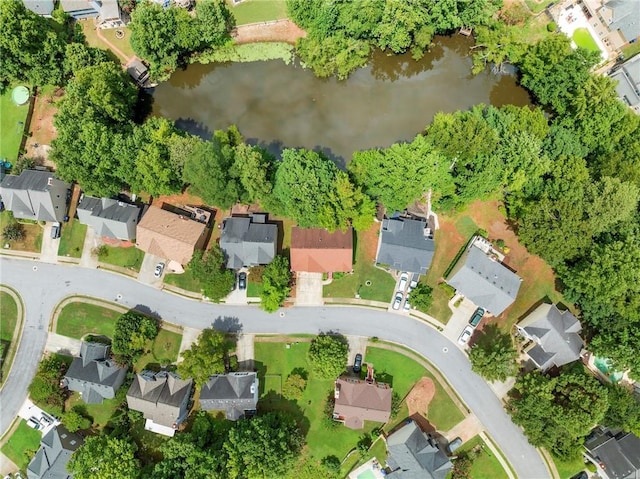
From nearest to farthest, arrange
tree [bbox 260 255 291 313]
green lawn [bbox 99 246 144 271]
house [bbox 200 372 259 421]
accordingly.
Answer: house [bbox 200 372 259 421] < tree [bbox 260 255 291 313] < green lawn [bbox 99 246 144 271]

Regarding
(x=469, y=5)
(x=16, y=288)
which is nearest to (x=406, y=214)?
(x=469, y=5)

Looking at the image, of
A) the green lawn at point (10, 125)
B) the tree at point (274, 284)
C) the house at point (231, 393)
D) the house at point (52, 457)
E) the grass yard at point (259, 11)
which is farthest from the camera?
the grass yard at point (259, 11)

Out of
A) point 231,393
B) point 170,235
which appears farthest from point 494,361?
point 170,235

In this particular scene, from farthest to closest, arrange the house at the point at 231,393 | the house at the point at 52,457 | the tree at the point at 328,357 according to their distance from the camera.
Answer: the house at the point at 52,457 < the house at the point at 231,393 < the tree at the point at 328,357

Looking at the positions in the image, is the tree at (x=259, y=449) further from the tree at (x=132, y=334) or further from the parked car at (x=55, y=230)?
the parked car at (x=55, y=230)

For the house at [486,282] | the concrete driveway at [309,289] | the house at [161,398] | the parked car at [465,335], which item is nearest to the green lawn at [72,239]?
the house at [161,398]

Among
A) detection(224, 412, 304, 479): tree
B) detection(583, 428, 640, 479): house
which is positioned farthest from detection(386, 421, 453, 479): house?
detection(583, 428, 640, 479): house

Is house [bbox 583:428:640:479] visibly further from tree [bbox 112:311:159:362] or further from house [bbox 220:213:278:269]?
tree [bbox 112:311:159:362]

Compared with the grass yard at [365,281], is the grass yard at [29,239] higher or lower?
higher
